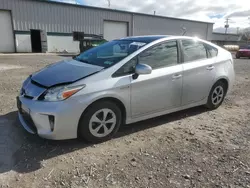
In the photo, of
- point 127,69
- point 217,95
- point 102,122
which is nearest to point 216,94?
point 217,95

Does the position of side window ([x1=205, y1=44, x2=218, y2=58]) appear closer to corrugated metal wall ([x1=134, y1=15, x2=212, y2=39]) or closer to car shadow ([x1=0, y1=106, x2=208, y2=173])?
car shadow ([x1=0, y1=106, x2=208, y2=173])

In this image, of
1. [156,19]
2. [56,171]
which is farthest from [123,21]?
[56,171]

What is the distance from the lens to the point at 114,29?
29.7 metres

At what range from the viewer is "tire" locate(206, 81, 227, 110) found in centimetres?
462

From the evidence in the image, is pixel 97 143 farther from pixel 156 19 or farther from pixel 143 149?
pixel 156 19

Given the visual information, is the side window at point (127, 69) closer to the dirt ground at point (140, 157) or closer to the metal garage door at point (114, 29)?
the dirt ground at point (140, 157)

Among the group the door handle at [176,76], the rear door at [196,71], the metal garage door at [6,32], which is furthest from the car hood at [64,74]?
the metal garage door at [6,32]

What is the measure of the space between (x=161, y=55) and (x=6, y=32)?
2292 cm

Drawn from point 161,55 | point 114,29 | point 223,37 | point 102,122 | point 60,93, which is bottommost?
point 102,122

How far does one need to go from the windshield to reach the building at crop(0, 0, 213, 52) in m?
21.8

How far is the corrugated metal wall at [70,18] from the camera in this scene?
2269cm

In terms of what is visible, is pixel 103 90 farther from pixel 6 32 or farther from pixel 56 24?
pixel 56 24

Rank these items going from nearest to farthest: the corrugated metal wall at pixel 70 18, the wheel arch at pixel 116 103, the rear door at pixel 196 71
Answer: the wheel arch at pixel 116 103
the rear door at pixel 196 71
the corrugated metal wall at pixel 70 18

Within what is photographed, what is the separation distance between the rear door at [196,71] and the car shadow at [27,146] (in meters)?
0.77
